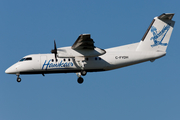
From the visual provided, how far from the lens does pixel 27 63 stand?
2267cm

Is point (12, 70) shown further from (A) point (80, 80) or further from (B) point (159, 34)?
(B) point (159, 34)

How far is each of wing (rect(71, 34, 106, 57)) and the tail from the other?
411 cm

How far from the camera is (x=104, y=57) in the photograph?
898 inches

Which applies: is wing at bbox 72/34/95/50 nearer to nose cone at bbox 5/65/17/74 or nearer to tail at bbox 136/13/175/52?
tail at bbox 136/13/175/52

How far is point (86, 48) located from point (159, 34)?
261 inches

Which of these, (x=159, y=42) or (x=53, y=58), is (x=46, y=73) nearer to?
(x=53, y=58)

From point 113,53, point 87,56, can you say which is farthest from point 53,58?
point 113,53

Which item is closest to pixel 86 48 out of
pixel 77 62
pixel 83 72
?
pixel 77 62

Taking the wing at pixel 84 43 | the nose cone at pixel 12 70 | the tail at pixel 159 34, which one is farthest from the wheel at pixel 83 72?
the nose cone at pixel 12 70

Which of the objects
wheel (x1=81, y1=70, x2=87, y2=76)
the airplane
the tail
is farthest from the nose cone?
the tail

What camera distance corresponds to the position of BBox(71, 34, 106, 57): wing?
20406 millimetres

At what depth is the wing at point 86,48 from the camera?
20406mm

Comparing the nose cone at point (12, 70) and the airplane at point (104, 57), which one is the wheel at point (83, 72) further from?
the nose cone at point (12, 70)

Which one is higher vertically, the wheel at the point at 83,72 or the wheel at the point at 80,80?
the wheel at the point at 83,72
